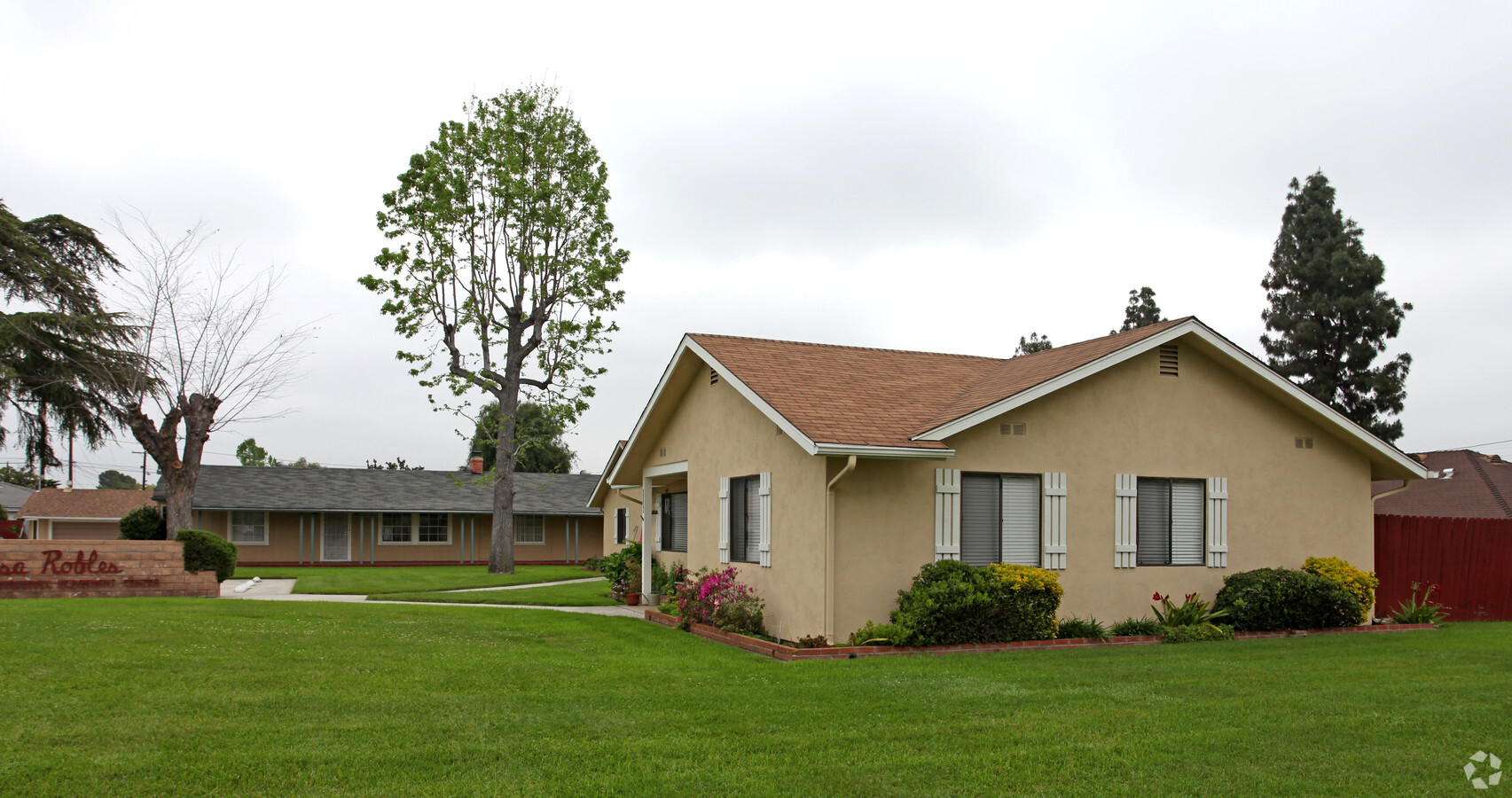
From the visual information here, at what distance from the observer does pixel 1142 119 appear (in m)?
16.3

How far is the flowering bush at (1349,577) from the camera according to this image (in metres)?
14.8

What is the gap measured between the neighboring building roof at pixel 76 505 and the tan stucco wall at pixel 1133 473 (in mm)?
44552

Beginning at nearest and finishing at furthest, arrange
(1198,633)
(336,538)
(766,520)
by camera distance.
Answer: (1198,633)
(766,520)
(336,538)

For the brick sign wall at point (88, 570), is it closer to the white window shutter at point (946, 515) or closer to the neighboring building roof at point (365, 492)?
the white window shutter at point (946, 515)

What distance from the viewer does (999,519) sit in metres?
13.6

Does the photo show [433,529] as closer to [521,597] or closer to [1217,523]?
[521,597]

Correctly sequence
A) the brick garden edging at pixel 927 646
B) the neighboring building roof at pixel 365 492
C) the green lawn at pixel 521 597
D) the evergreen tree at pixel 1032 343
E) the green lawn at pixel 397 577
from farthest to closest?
the evergreen tree at pixel 1032 343
the neighboring building roof at pixel 365 492
the green lawn at pixel 397 577
the green lawn at pixel 521 597
the brick garden edging at pixel 927 646

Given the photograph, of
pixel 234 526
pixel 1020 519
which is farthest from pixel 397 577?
pixel 1020 519

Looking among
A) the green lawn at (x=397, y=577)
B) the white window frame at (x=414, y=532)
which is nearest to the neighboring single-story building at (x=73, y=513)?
the white window frame at (x=414, y=532)

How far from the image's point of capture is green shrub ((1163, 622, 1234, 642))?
13445 millimetres

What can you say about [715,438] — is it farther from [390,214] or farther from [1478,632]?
[390,214]

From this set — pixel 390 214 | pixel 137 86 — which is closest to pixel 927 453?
pixel 137 86

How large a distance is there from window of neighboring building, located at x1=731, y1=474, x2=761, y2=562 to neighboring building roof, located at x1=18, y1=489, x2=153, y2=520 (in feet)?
135

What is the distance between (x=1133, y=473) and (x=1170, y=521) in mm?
948
